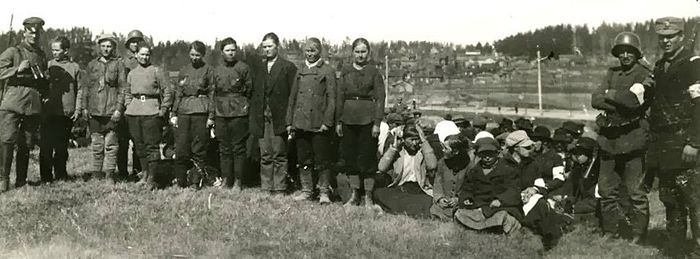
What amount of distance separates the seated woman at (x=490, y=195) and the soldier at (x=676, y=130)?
1.46 m

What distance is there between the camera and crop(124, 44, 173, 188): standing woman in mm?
9688

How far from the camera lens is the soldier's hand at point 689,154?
601 centimetres

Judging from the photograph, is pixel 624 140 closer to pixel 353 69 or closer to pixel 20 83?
pixel 353 69

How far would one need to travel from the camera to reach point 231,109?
9.33 meters

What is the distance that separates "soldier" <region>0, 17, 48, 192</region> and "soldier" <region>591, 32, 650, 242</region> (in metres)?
7.17

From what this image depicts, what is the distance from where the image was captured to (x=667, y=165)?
639cm

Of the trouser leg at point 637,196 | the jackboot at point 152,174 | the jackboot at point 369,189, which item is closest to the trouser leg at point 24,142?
the jackboot at point 152,174

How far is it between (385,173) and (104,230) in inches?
154

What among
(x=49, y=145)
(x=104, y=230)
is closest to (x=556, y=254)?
(x=104, y=230)

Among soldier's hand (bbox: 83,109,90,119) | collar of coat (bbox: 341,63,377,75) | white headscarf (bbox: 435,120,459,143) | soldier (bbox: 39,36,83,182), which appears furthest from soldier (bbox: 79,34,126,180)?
white headscarf (bbox: 435,120,459,143)

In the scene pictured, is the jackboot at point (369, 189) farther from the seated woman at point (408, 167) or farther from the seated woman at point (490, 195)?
the seated woman at point (490, 195)

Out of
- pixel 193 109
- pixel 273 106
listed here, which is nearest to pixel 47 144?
pixel 193 109

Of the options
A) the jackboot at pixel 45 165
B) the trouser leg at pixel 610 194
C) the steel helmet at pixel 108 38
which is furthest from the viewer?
the steel helmet at pixel 108 38

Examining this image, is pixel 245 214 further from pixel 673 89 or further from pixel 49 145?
pixel 673 89
